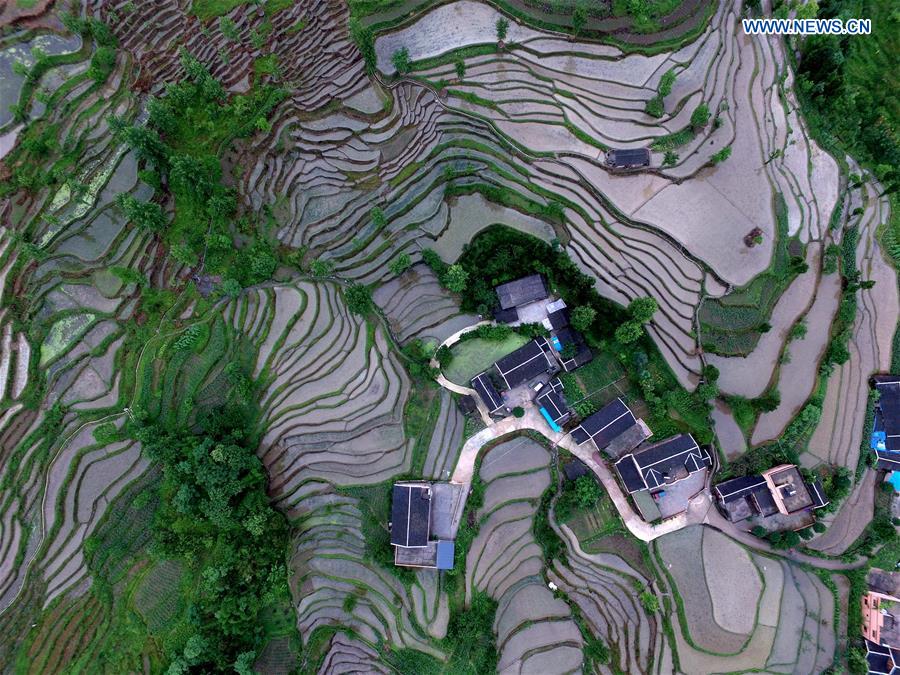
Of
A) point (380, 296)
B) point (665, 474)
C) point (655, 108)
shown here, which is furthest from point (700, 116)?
point (380, 296)

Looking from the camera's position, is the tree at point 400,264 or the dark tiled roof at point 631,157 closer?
the tree at point 400,264

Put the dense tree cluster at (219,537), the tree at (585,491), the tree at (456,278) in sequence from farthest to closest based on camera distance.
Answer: the tree at (456,278)
the tree at (585,491)
the dense tree cluster at (219,537)

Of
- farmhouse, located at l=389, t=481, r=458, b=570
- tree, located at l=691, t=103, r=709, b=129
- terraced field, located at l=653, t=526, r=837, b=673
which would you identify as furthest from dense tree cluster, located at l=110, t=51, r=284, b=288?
terraced field, located at l=653, t=526, r=837, b=673

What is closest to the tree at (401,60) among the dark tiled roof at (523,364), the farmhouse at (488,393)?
the dark tiled roof at (523,364)

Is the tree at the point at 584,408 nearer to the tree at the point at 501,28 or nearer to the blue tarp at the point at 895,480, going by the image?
the blue tarp at the point at 895,480

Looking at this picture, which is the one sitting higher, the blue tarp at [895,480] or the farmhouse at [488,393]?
the farmhouse at [488,393]

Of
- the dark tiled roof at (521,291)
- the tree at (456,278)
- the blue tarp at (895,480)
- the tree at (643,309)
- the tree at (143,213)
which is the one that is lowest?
the blue tarp at (895,480)
